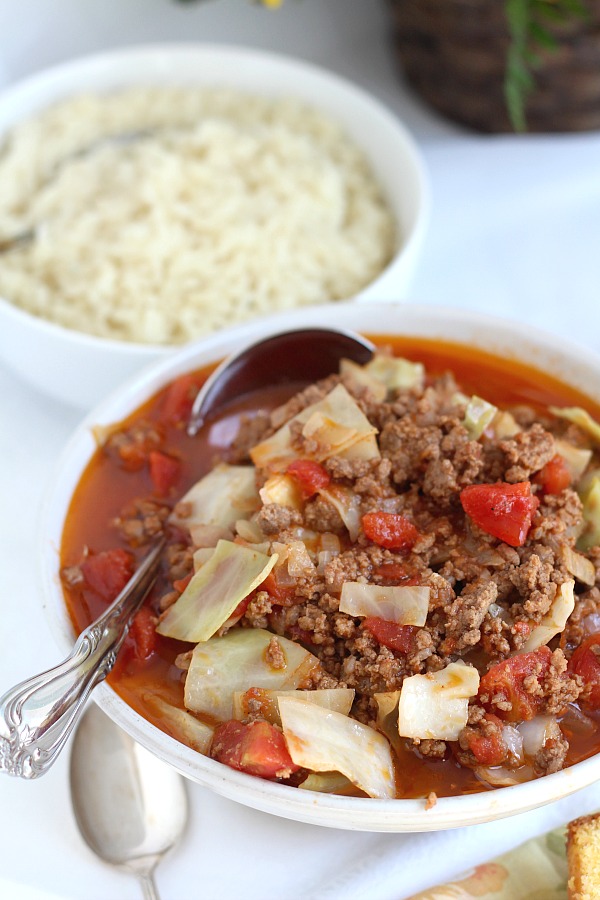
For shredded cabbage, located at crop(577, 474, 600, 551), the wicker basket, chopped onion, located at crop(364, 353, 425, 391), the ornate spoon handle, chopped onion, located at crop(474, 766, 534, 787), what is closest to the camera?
the ornate spoon handle

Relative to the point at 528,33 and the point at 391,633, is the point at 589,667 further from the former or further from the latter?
the point at 528,33

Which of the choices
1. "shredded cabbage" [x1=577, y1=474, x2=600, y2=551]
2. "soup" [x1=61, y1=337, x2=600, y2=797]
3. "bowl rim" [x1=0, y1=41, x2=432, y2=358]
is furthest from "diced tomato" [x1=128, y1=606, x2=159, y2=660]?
"bowl rim" [x1=0, y1=41, x2=432, y2=358]

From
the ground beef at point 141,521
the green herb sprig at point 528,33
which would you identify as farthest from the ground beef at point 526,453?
the green herb sprig at point 528,33

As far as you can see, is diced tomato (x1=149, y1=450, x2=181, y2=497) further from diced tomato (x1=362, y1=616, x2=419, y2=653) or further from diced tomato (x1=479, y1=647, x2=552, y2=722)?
diced tomato (x1=479, y1=647, x2=552, y2=722)

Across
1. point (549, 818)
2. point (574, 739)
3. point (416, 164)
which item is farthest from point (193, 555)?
point (416, 164)

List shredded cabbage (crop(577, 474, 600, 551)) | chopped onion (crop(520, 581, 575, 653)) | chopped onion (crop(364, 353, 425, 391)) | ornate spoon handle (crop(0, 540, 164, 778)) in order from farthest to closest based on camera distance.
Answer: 1. chopped onion (crop(364, 353, 425, 391))
2. shredded cabbage (crop(577, 474, 600, 551))
3. chopped onion (crop(520, 581, 575, 653))
4. ornate spoon handle (crop(0, 540, 164, 778))

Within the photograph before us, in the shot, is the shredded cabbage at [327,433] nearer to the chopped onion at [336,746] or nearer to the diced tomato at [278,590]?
the diced tomato at [278,590]
